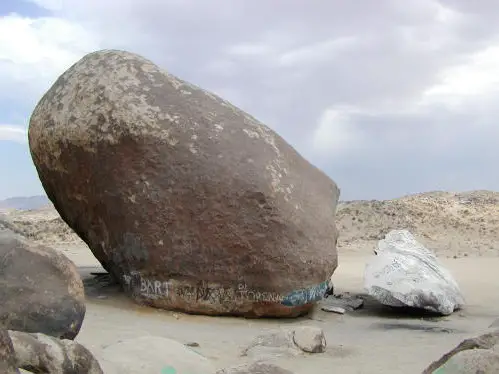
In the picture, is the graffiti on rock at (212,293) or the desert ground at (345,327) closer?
the desert ground at (345,327)

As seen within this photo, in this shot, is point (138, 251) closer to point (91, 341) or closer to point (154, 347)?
point (91, 341)

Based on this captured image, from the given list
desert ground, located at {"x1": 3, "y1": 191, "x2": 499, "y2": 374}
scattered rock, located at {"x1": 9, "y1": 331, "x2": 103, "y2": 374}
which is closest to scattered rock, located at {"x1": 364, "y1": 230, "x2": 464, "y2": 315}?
desert ground, located at {"x1": 3, "y1": 191, "x2": 499, "y2": 374}

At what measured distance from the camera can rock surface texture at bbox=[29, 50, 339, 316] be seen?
6.12 metres

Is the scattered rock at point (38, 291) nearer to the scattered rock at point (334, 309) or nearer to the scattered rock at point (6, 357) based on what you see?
the scattered rock at point (6, 357)

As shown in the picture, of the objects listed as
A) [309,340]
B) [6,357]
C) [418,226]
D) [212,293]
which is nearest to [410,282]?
[212,293]

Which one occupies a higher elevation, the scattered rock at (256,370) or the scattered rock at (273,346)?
the scattered rock at (256,370)

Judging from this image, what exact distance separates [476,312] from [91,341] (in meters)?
4.40

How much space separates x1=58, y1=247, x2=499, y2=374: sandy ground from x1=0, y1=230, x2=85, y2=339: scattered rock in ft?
1.60

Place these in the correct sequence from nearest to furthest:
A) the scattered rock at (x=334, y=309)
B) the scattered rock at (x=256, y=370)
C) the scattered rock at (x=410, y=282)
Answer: the scattered rock at (x=256, y=370), the scattered rock at (x=410, y=282), the scattered rock at (x=334, y=309)

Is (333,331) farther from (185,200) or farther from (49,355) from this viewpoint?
(49,355)

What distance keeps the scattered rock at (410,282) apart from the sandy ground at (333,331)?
147 millimetres

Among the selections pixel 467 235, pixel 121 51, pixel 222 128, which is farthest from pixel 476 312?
pixel 467 235

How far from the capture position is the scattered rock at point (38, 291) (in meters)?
3.29

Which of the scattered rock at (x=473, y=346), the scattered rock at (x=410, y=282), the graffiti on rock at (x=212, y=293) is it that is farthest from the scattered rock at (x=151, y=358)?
the scattered rock at (x=410, y=282)
